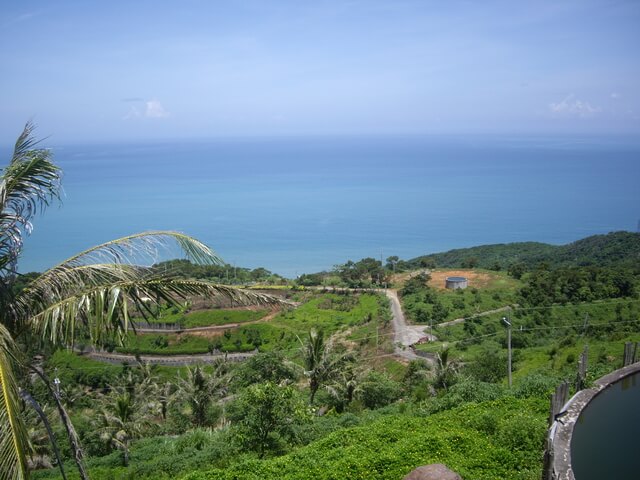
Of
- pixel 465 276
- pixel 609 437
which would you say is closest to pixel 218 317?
pixel 465 276

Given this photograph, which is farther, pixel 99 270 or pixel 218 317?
pixel 218 317

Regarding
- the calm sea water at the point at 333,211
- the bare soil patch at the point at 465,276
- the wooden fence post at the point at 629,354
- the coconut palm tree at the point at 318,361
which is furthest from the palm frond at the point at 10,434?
the calm sea water at the point at 333,211

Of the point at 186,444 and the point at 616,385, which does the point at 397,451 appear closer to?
the point at 616,385

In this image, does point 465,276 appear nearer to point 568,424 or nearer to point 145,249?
point 568,424

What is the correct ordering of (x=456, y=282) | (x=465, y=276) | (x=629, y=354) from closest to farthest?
(x=629, y=354), (x=456, y=282), (x=465, y=276)

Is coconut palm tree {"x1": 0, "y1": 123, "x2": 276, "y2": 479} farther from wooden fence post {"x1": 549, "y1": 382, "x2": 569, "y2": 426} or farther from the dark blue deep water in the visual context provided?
the dark blue deep water

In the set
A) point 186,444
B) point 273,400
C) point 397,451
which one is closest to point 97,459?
point 186,444

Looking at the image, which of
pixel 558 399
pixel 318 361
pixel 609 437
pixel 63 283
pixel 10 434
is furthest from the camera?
pixel 318 361
